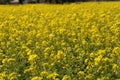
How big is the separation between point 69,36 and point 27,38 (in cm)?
93

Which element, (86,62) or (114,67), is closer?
(114,67)

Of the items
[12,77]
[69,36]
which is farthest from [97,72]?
[69,36]

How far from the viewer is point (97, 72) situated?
6289 millimetres

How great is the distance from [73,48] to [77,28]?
1.59 metres

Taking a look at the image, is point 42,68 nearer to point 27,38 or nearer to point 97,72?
point 97,72

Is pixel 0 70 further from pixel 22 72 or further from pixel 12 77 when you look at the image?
pixel 12 77

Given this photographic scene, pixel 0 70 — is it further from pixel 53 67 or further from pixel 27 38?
pixel 27 38

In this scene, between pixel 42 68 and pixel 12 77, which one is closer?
pixel 12 77

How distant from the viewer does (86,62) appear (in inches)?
270

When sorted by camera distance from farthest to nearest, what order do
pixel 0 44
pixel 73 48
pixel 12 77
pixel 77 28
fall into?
pixel 77 28
pixel 0 44
pixel 73 48
pixel 12 77

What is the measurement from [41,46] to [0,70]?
120 cm

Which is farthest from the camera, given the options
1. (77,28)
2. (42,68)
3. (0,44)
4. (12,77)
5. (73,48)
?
(77,28)

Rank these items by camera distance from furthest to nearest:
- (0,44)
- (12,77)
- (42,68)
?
(0,44), (42,68), (12,77)

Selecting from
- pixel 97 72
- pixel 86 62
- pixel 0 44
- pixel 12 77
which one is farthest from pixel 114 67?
pixel 0 44
